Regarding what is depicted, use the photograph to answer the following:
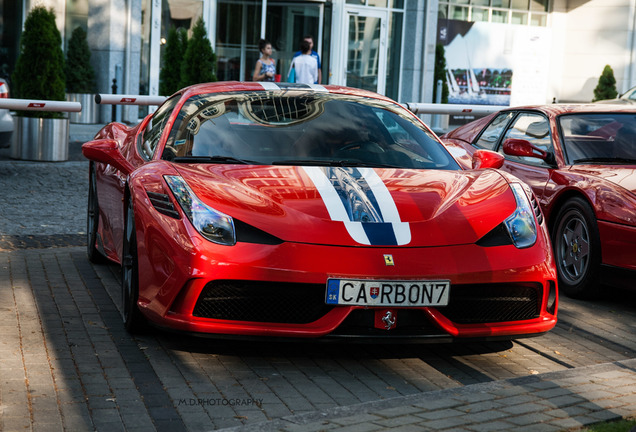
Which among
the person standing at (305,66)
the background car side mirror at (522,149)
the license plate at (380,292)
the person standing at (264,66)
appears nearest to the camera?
the license plate at (380,292)

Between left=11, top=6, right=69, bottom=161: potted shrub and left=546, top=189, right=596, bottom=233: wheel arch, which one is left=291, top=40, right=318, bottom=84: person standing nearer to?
left=11, top=6, right=69, bottom=161: potted shrub

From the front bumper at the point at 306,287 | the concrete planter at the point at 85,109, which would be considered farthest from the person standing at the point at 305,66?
the front bumper at the point at 306,287

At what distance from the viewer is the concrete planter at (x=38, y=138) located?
44.2 feet

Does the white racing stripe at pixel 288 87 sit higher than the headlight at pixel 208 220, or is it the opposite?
the white racing stripe at pixel 288 87

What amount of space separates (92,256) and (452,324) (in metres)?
3.51

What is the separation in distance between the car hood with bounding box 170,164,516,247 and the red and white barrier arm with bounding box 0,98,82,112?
7258mm

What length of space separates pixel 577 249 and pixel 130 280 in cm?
332

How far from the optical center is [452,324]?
468cm

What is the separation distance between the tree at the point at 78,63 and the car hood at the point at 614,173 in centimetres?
1421

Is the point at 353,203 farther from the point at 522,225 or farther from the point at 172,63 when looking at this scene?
the point at 172,63

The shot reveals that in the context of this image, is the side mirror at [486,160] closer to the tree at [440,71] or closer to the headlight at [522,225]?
the headlight at [522,225]

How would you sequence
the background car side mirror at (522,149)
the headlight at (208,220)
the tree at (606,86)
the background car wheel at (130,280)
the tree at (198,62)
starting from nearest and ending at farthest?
the headlight at (208,220), the background car wheel at (130,280), the background car side mirror at (522,149), the tree at (198,62), the tree at (606,86)

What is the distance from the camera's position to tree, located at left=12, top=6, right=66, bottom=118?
14000 mm

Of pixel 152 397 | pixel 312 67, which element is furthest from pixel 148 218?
pixel 312 67
